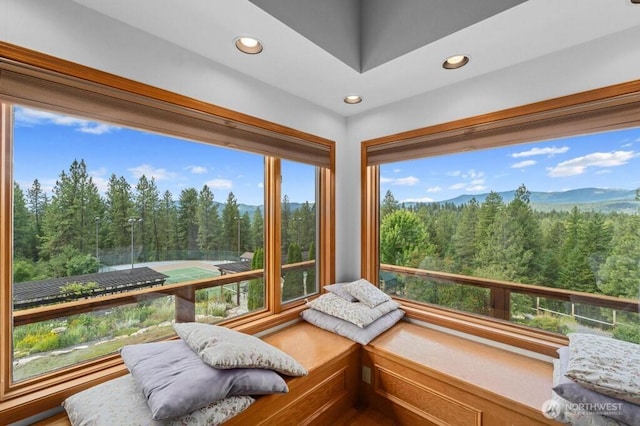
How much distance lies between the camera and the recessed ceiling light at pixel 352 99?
2.34 meters

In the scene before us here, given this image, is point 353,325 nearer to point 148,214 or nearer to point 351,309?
point 351,309

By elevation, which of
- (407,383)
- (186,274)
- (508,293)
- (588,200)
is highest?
(588,200)

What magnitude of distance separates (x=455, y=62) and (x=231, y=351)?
2.20 m

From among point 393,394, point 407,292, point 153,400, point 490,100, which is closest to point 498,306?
point 407,292

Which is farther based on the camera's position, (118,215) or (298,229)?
(298,229)

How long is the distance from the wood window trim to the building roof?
181cm

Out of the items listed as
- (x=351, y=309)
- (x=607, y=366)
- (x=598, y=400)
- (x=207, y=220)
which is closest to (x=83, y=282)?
(x=207, y=220)

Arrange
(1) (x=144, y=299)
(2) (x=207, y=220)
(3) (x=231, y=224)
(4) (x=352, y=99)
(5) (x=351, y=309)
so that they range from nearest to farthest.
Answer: (1) (x=144, y=299) < (2) (x=207, y=220) < (3) (x=231, y=224) < (5) (x=351, y=309) < (4) (x=352, y=99)

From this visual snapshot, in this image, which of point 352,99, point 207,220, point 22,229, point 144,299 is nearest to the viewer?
point 22,229

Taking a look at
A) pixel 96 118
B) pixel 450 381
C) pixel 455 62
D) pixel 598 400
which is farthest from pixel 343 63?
pixel 598 400

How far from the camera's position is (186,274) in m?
1.79

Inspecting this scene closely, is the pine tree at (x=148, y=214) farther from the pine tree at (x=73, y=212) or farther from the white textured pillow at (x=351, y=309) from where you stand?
the white textured pillow at (x=351, y=309)

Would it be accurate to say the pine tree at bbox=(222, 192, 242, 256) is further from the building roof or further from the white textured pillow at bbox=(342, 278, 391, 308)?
the white textured pillow at bbox=(342, 278, 391, 308)

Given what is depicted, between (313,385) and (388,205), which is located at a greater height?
(388,205)
